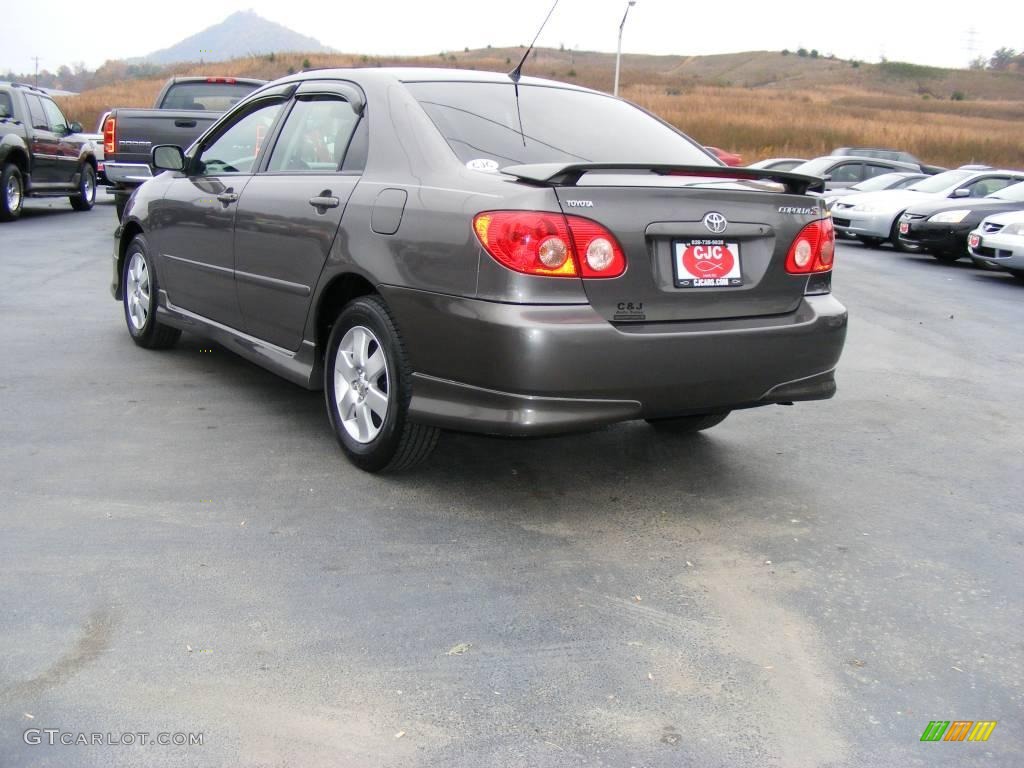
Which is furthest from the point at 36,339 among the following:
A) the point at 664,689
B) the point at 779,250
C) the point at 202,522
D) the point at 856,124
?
the point at 856,124

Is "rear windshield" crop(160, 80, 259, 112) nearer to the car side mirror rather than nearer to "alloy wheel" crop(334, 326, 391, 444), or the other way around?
the car side mirror

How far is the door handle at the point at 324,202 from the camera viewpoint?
14.6 feet

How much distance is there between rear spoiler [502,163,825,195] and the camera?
12.0 feet

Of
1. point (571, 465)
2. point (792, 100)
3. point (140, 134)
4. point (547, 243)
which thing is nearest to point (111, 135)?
point (140, 134)

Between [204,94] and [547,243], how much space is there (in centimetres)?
1255

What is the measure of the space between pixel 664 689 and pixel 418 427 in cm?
172

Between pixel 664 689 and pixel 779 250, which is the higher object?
pixel 779 250

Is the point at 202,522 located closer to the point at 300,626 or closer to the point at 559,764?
the point at 300,626

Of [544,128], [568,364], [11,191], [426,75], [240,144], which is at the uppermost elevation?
[426,75]

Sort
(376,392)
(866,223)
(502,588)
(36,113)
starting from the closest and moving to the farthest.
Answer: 1. (502,588)
2. (376,392)
3. (36,113)
4. (866,223)

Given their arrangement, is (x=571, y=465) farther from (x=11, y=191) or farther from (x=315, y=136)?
(x=11, y=191)

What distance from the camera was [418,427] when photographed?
415 centimetres

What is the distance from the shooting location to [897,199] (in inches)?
680

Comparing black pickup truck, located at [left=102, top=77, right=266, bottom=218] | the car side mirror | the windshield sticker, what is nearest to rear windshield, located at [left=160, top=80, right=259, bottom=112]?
black pickup truck, located at [left=102, top=77, right=266, bottom=218]
